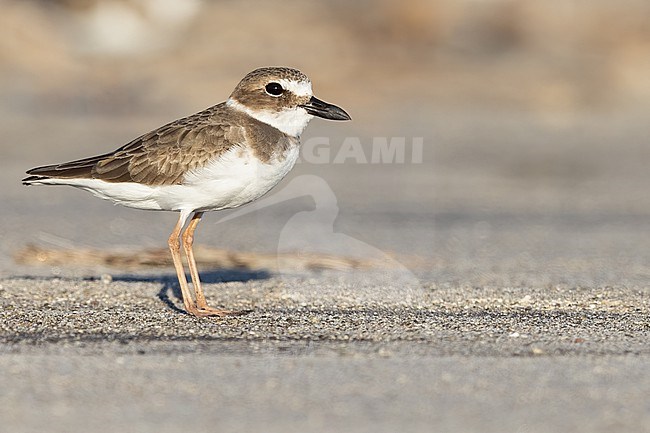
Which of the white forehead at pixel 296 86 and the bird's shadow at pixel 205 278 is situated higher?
the white forehead at pixel 296 86

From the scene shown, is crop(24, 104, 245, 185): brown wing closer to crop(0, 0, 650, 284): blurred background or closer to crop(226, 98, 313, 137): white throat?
crop(226, 98, 313, 137): white throat

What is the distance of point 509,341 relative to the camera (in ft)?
17.6

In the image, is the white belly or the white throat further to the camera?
the white throat

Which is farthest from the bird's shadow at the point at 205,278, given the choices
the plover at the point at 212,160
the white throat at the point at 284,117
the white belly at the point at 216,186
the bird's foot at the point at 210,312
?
the white throat at the point at 284,117

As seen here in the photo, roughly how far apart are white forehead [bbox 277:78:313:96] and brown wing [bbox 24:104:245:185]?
389mm

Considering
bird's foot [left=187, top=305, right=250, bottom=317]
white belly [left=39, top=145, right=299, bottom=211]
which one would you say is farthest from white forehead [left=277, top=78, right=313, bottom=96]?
bird's foot [left=187, top=305, right=250, bottom=317]

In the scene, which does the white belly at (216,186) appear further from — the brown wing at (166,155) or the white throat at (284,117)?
the white throat at (284,117)

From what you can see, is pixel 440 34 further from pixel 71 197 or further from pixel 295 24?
pixel 71 197

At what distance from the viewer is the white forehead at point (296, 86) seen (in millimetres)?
6590

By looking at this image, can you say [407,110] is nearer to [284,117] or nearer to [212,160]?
[284,117]

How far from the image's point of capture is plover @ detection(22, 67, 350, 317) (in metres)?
6.14

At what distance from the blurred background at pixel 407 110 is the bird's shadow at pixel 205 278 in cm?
112

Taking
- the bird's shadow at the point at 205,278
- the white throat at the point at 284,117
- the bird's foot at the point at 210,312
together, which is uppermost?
the white throat at the point at 284,117

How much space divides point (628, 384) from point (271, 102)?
2.95 meters
